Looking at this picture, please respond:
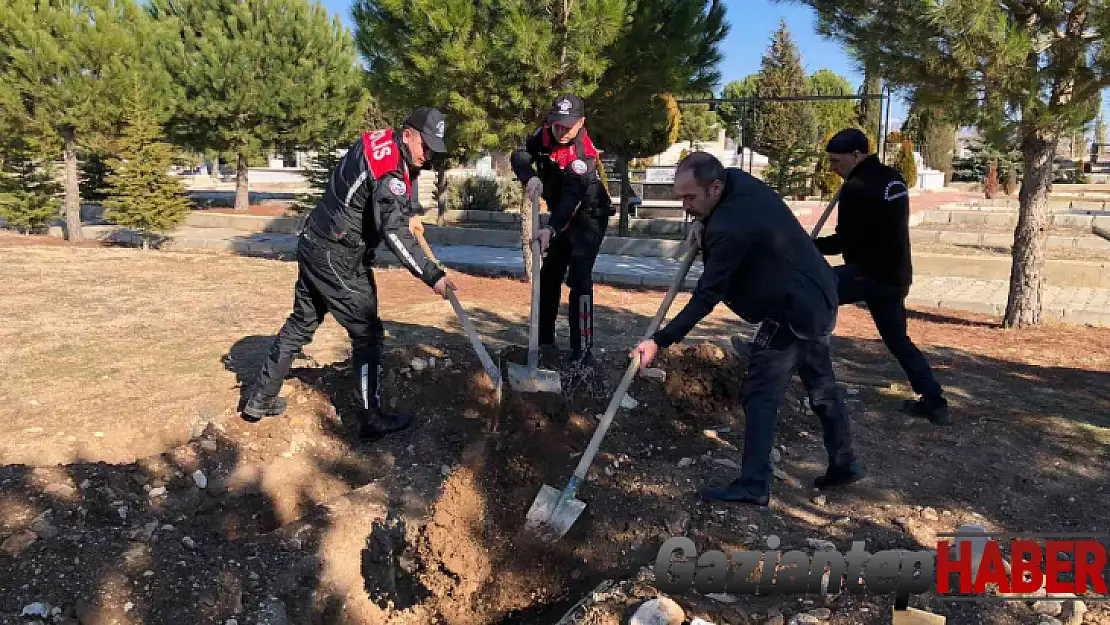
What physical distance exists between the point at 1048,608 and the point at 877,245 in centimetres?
211

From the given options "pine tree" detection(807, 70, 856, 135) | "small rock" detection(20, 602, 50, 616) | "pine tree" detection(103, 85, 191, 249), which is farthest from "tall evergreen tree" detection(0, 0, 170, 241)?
"pine tree" detection(807, 70, 856, 135)

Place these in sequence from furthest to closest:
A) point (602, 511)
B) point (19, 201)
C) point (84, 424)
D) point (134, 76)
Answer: point (19, 201)
point (134, 76)
point (84, 424)
point (602, 511)

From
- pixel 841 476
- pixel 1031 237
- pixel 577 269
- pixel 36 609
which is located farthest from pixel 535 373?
pixel 1031 237

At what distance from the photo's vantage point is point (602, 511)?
3.36 metres

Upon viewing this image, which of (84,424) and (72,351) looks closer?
(84,424)

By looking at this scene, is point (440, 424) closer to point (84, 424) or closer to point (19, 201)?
point (84, 424)

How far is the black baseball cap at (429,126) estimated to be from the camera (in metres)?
3.85

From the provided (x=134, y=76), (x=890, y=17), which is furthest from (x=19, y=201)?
(x=890, y=17)

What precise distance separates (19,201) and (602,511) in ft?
51.7

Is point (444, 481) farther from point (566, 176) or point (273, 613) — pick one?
point (566, 176)

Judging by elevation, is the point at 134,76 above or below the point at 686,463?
above

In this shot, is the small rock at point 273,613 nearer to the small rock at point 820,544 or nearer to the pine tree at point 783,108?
the small rock at point 820,544

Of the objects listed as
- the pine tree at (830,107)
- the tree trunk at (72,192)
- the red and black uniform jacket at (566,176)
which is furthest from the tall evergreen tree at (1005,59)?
the pine tree at (830,107)

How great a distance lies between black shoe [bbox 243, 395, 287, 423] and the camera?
4.18 metres
